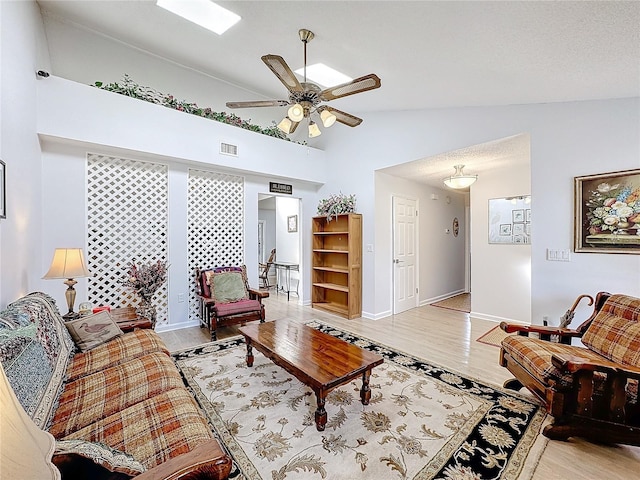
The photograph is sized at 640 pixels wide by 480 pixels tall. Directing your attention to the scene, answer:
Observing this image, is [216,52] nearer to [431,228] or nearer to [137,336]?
[137,336]

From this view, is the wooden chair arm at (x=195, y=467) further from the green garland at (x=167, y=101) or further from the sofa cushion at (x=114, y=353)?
the green garland at (x=167, y=101)

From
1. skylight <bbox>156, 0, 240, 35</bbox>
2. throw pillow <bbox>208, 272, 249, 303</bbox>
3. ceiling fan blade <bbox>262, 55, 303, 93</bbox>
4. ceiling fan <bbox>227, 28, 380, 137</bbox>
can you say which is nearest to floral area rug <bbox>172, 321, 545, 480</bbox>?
throw pillow <bbox>208, 272, 249, 303</bbox>

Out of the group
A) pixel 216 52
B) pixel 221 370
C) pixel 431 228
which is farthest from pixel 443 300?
pixel 216 52

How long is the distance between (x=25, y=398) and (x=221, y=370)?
1.69 m

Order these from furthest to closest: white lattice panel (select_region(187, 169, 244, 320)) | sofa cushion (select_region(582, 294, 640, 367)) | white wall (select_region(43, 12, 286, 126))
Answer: white lattice panel (select_region(187, 169, 244, 320)) → white wall (select_region(43, 12, 286, 126)) → sofa cushion (select_region(582, 294, 640, 367))

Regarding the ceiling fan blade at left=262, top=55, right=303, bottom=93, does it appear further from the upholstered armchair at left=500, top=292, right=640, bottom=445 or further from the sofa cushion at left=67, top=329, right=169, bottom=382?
the upholstered armchair at left=500, top=292, right=640, bottom=445

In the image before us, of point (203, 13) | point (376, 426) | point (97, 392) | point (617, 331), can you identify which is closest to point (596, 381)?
point (617, 331)

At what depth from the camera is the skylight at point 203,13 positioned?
2453 millimetres

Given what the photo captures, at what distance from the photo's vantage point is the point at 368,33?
2248mm

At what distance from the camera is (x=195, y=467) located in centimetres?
94

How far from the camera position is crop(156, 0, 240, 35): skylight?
2.45 m

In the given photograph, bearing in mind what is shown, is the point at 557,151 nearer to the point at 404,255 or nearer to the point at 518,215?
the point at 518,215

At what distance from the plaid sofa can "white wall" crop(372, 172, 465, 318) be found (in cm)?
345

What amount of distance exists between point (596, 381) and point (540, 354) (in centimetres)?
31
